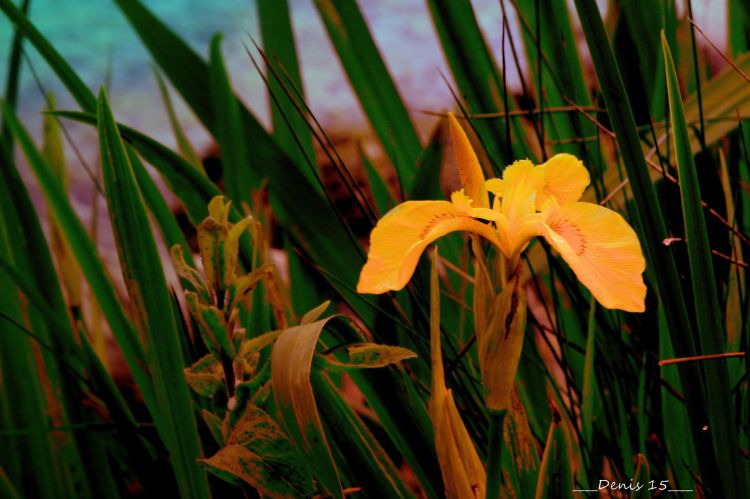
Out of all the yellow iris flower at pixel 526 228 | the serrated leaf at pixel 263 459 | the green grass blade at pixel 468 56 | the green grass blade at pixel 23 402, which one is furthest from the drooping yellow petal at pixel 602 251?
the green grass blade at pixel 23 402

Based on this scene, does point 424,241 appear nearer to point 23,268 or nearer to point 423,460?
point 423,460

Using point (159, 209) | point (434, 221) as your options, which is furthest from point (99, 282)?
point (434, 221)

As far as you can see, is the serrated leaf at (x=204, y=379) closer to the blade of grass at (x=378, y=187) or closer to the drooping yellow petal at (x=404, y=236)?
the drooping yellow petal at (x=404, y=236)

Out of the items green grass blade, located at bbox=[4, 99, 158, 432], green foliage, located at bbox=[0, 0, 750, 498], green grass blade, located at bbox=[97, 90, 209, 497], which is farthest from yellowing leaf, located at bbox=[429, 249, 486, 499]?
green grass blade, located at bbox=[4, 99, 158, 432]

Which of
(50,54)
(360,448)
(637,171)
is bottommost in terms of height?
(360,448)

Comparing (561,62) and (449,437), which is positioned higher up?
(561,62)

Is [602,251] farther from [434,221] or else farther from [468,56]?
[468,56]

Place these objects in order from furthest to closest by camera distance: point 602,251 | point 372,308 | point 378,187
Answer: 1. point 378,187
2. point 372,308
3. point 602,251
